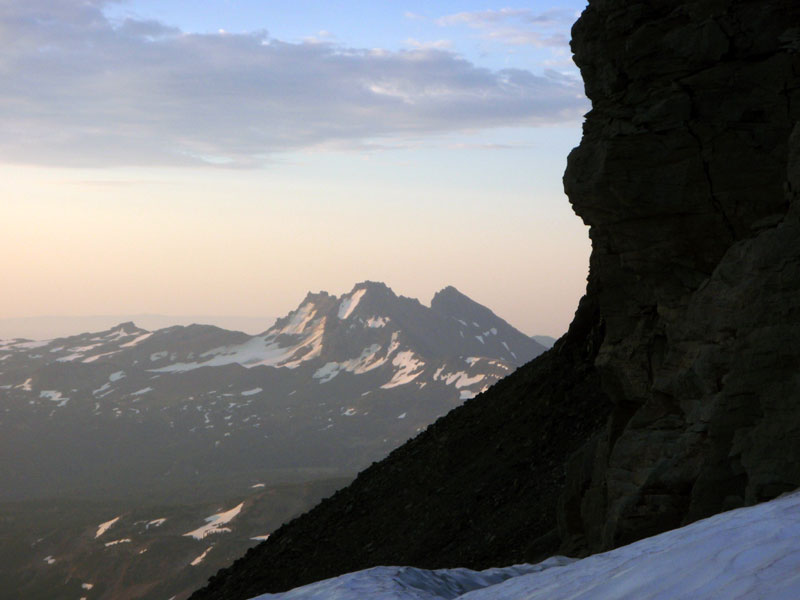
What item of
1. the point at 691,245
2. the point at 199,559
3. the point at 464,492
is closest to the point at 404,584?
the point at 691,245

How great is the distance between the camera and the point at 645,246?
882 inches

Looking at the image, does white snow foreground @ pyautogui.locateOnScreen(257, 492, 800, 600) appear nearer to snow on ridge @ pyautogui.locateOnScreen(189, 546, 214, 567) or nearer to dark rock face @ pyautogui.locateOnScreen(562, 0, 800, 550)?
dark rock face @ pyautogui.locateOnScreen(562, 0, 800, 550)

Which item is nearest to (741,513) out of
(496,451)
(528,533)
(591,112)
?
(591,112)

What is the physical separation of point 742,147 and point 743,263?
3.05 meters

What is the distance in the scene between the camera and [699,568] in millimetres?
10992

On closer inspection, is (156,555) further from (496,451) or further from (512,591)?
(512,591)

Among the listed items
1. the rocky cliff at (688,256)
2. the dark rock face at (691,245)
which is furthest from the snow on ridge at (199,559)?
the dark rock face at (691,245)

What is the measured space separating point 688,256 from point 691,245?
263 millimetres

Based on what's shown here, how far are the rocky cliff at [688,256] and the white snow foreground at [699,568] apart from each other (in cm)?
348

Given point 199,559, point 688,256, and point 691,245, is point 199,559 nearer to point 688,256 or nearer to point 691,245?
point 688,256

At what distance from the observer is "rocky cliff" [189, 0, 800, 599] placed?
17594 millimetres

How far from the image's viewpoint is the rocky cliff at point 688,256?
693 inches

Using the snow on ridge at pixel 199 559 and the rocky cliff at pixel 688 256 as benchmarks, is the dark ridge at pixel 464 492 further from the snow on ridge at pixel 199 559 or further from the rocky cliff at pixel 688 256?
the snow on ridge at pixel 199 559

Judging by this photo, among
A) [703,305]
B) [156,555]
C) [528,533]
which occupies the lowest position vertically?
[156,555]
